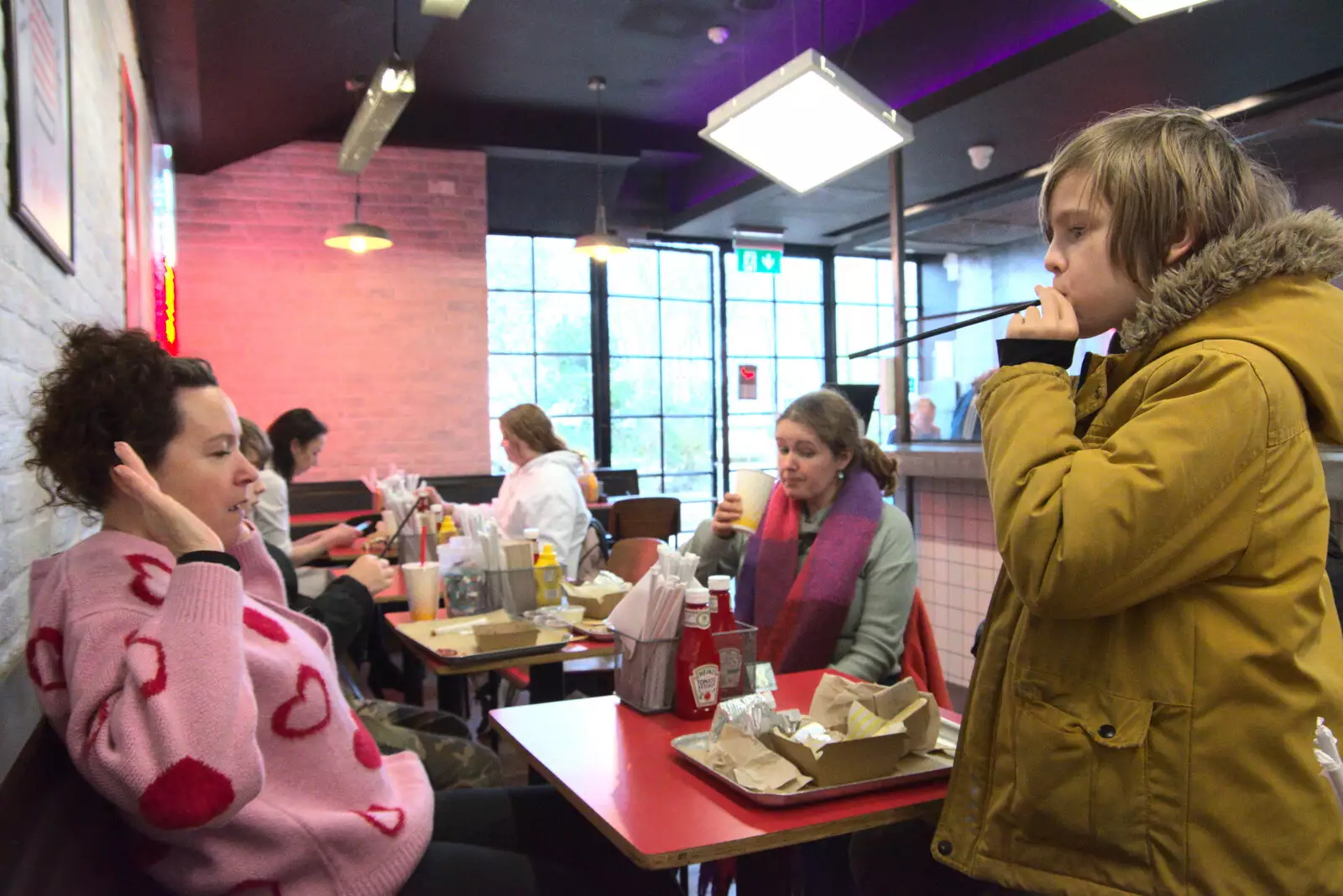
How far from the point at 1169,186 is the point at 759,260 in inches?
321

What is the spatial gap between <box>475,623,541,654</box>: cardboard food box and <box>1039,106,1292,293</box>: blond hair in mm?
1745

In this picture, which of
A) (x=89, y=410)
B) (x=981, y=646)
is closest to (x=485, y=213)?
(x=89, y=410)

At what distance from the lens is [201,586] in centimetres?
Result: 124

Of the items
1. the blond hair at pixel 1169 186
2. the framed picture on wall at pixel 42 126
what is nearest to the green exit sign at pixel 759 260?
the framed picture on wall at pixel 42 126

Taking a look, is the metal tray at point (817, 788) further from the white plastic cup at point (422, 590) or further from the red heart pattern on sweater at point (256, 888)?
the white plastic cup at point (422, 590)

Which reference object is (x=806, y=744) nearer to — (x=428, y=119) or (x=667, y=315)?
(x=428, y=119)

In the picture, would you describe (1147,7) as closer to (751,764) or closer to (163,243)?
(751,764)

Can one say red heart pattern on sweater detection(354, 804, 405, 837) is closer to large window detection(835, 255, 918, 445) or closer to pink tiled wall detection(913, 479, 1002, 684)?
pink tiled wall detection(913, 479, 1002, 684)

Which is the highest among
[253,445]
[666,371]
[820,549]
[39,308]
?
[666,371]

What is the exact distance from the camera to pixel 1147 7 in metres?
2.63

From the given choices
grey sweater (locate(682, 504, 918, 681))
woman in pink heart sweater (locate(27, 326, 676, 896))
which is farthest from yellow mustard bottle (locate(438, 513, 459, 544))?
woman in pink heart sweater (locate(27, 326, 676, 896))

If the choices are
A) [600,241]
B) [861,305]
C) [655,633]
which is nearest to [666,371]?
[861,305]

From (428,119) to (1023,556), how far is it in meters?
6.91

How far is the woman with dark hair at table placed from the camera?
3.50m
